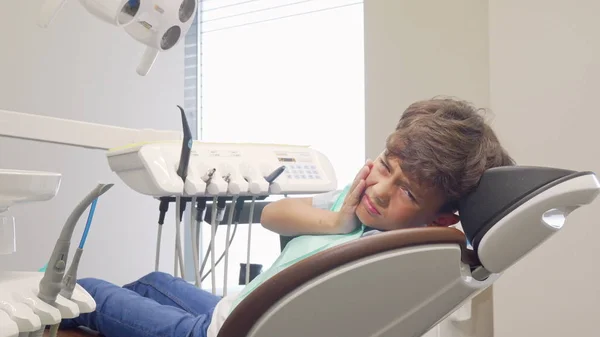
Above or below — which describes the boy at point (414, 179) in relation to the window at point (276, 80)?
below

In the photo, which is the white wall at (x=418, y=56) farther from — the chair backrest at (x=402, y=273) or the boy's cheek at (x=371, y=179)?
the chair backrest at (x=402, y=273)

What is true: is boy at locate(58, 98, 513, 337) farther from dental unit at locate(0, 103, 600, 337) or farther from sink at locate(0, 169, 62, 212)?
sink at locate(0, 169, 62, 212)

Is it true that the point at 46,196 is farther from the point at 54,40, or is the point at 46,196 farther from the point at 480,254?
the point at 54,40

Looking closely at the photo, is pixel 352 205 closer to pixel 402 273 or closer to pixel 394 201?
pixel 394 201

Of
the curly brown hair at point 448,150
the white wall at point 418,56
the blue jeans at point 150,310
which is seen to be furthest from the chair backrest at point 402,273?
the white wall at point 418,56

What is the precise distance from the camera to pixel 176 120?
3.20 m

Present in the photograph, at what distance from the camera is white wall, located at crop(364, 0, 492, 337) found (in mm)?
2329

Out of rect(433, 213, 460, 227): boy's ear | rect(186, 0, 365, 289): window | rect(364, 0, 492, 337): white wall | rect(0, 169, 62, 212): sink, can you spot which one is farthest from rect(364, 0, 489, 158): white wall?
rect(0, 169, 62, 212): sink

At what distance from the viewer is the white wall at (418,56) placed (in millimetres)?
2329

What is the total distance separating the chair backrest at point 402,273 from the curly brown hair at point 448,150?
0.47 ft

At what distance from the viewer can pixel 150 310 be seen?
4.41ft

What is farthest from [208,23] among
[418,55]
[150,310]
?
[150,310]

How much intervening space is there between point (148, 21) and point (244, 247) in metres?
1.99

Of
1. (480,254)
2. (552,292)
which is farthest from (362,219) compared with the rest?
(552,292)
